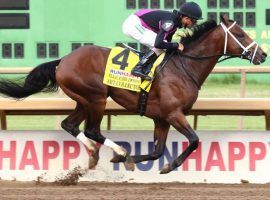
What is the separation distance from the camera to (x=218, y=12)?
1723 cm

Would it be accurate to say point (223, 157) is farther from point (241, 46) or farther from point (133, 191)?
point (133, 191)

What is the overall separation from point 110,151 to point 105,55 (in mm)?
965

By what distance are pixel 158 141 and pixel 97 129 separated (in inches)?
22.9

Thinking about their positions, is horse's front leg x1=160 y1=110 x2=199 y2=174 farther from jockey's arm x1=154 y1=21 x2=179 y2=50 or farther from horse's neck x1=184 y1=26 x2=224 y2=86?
jockey's arm x1=154 y1=21 x2=179 y2=50

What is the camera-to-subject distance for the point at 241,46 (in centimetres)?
759

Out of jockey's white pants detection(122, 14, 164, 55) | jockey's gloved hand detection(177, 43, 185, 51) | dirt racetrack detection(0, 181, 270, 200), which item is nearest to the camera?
dirt racetrack detection(0, 181, 270, 200)

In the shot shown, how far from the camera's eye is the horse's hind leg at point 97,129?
7488 millimetres

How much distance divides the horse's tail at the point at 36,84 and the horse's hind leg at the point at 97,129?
18.4 inches

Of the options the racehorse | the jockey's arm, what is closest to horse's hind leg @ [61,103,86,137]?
the racehorse

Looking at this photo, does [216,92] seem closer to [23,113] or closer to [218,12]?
[218,12]

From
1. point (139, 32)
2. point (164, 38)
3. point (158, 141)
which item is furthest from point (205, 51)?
point (158, 141)

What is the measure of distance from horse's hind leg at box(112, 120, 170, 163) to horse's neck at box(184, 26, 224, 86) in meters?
0.54

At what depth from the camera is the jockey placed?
24.4ft

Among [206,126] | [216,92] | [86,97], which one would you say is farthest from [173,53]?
[216,92]
